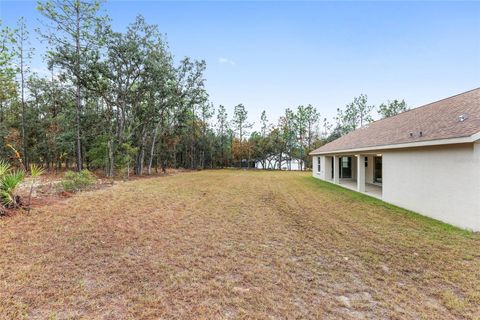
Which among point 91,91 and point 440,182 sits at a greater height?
point 91,91

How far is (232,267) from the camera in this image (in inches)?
137

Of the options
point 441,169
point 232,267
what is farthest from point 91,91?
point 441,169

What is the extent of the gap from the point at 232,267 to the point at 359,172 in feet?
32.7

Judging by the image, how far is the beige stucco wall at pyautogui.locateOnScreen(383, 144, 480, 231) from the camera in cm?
521

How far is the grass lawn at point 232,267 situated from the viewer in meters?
2.50

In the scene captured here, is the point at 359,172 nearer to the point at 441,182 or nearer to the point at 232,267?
the point at 441,182

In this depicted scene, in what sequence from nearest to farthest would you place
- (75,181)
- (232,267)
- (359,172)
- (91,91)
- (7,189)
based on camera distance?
(232,267) → (7,189) → (75,181) → (359,172) → (91,91)

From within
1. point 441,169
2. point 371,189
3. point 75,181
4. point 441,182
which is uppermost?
point 441,169

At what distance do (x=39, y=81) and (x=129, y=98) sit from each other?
9266 mm

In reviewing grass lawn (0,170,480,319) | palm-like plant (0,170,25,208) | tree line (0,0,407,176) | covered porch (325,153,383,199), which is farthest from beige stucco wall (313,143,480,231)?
tree line (0,0,407,176)

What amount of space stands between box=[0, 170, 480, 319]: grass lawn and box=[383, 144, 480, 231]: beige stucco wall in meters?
0.46

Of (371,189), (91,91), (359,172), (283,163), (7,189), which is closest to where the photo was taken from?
(7,189)

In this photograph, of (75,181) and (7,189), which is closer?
(7,189)

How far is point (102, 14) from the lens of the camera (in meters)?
14.3
